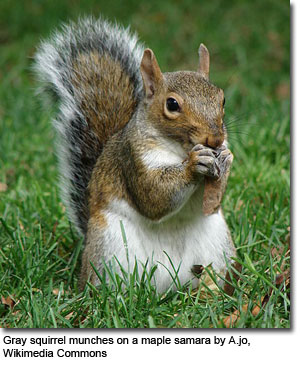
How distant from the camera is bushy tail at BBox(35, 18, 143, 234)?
2.69 m

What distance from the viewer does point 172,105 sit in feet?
7.20

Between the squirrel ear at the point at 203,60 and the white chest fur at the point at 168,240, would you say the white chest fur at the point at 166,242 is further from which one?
the squirrel ear at the point at 203,60

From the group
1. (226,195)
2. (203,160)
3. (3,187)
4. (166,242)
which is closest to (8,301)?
(166,242)

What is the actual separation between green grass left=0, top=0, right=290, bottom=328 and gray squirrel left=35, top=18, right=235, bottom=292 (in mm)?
131

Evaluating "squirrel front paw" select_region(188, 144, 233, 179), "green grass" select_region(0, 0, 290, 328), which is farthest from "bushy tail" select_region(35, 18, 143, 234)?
"squirrel front paw" select_region(188, 144, 233, 179)

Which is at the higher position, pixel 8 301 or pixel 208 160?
pixel 208 160

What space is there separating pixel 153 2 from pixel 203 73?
341 centimetres

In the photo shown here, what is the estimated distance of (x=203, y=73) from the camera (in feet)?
8.08

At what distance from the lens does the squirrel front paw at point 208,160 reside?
6.86ft

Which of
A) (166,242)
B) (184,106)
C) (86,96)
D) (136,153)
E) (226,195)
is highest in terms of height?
(86,96)

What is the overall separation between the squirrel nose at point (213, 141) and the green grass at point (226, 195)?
1.38 ft

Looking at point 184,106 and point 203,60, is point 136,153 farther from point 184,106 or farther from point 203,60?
point 203,60

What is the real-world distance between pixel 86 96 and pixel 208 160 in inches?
31.7

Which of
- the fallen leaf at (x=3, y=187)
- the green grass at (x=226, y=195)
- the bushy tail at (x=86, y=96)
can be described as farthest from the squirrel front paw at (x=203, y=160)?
the fallen leaf at (x=3, y=187)
